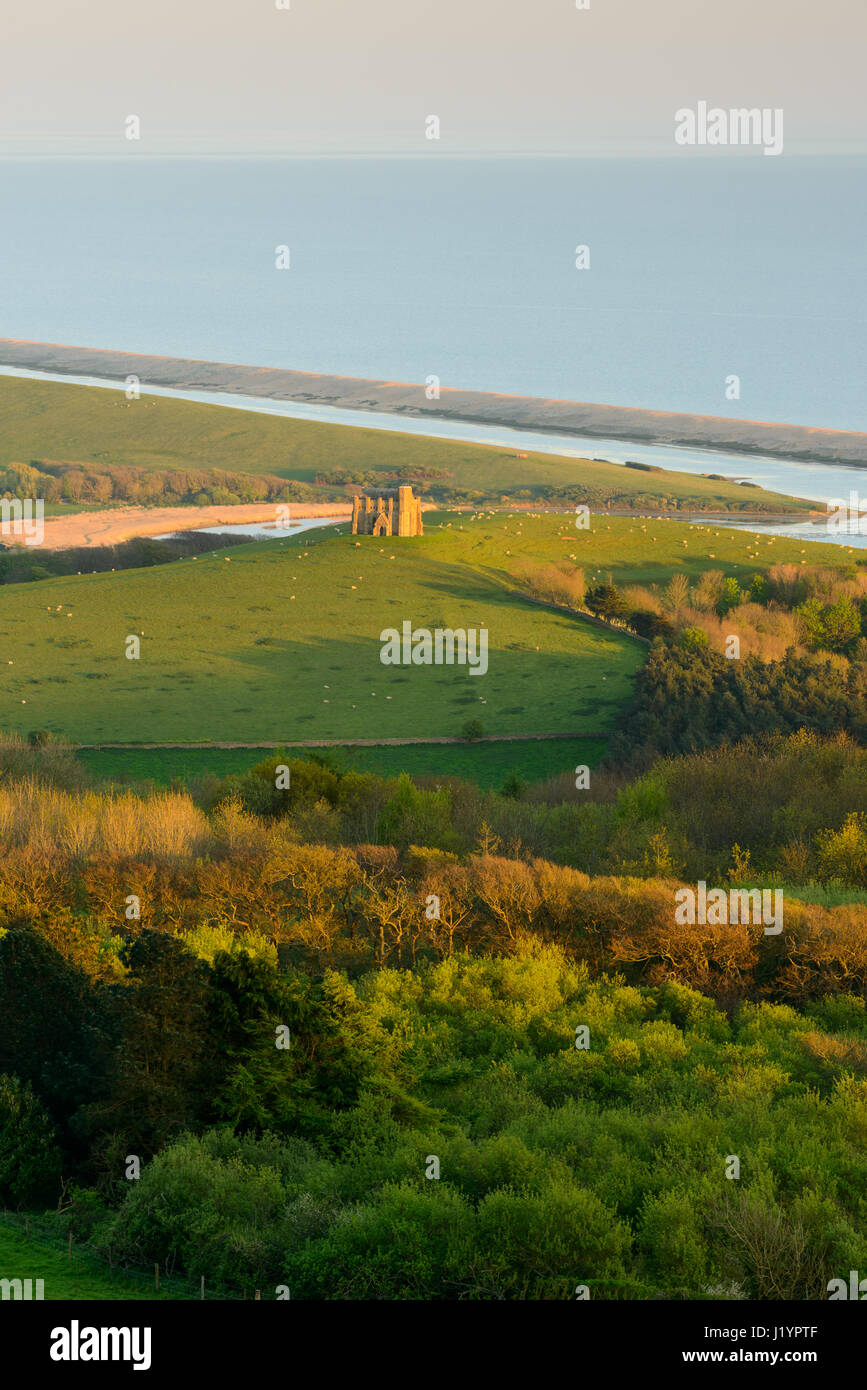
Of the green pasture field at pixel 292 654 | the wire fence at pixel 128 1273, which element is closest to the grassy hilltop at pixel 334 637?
the green pasture field at pixel 292 654

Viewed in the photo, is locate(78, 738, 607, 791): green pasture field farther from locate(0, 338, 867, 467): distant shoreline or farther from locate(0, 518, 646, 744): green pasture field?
locate(0, 338, 867, 467): distant shoreline

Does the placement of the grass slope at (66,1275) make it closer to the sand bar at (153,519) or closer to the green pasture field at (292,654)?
the green pasture field at (292,654)

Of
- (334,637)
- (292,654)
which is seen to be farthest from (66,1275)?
(334,637)

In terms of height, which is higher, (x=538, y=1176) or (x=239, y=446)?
(x=239, y=446)

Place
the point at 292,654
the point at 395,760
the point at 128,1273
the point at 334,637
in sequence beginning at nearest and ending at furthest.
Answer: the point at 128,1273
the point at 395,760
the point at 292,654
the point at 334,637

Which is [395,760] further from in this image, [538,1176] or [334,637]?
[538,1176]
